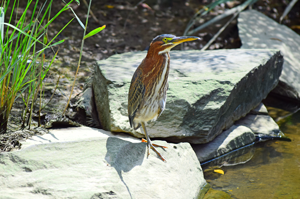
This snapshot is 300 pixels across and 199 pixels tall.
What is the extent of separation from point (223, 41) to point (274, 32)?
1018 mm

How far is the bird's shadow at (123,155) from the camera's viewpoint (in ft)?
8.68

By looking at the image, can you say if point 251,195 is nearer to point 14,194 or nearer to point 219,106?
point 219,106

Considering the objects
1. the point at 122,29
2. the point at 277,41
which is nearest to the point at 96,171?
the point at 122,29

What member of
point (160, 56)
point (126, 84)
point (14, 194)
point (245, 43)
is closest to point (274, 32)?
point (245, 43)

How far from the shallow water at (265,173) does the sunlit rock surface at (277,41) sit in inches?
41.5

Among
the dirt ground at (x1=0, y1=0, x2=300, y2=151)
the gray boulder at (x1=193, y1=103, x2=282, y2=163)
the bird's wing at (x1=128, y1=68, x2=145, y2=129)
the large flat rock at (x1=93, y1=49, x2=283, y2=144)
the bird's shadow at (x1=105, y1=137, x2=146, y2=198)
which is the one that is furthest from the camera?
the dirt ground at (x1=0, y1=0, x2=300, y2=151)

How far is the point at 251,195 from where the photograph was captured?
3.22 meters

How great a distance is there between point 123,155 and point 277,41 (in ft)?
14.9

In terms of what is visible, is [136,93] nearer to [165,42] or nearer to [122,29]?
[165,42]

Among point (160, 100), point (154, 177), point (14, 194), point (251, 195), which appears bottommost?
point (251, 195)

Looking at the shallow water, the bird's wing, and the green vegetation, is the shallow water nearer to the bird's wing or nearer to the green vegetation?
the bird's wing

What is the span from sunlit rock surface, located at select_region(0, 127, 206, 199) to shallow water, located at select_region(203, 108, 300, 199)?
1.62 feet

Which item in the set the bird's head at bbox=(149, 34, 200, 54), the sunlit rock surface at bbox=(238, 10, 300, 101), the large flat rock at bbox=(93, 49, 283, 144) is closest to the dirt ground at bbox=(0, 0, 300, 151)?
the sunlit rock surface at bbox=(238, 10, 300, 101)

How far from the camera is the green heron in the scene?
2.82 meters
